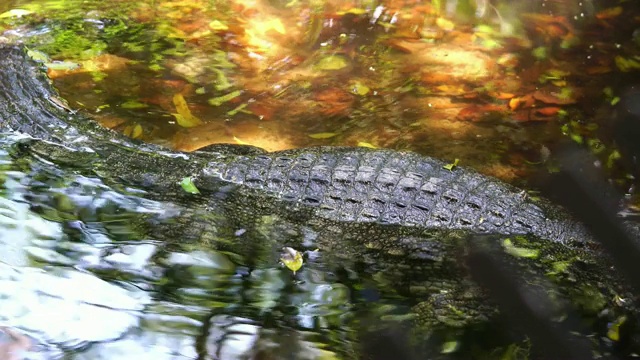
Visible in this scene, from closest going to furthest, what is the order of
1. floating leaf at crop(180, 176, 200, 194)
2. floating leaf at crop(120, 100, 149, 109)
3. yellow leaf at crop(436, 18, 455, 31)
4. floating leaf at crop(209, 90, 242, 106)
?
floating leaf at crop(180, 176, 200, 194)
floating leaf at crop(120, 100, 149, 109)
floating leaf at crop(209, 90, 242, 106)
yellow leaf at crop(436, 18, 455, 31)

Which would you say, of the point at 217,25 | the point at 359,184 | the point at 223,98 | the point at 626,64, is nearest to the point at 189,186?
the point at 359,184

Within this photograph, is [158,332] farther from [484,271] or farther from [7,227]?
[484,271]

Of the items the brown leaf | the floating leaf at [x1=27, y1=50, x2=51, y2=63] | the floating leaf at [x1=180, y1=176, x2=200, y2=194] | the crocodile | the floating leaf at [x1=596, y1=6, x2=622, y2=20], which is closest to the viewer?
the crocodile

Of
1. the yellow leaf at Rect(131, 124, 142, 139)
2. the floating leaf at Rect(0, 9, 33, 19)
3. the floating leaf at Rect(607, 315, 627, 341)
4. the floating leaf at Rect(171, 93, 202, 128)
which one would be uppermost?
the floating leaf at Rect(0, 9, 33, 19)

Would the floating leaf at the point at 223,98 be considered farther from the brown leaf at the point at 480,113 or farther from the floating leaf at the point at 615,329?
the floating leaf at the point at 615,329

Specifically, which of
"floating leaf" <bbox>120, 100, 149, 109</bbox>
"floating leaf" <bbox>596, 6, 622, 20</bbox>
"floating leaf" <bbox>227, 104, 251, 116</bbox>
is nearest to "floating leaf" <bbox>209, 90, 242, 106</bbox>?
"floating leaf" <bbox>227, 104, 251, 116</bbox>

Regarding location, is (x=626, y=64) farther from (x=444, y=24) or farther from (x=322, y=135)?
(x=322, y=135)

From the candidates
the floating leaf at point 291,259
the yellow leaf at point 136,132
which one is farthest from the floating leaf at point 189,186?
the yellow leaf at point 136,132

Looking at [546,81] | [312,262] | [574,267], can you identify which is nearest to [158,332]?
[312,262]

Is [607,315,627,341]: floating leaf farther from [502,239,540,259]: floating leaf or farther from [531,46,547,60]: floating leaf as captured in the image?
[531,46,547,60]: floating leaf
